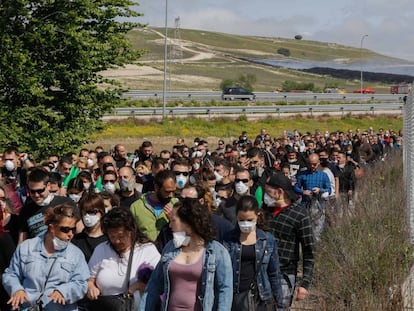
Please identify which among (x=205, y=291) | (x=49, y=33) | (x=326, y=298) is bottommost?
(x=326, y=298)

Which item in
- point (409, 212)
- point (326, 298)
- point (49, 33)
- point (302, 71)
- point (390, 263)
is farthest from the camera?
point (302, 71)

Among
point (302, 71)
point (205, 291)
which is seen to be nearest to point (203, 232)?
point (205, 291)

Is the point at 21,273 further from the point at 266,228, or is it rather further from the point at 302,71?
the point at 302,71

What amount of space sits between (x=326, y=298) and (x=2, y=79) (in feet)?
49.7

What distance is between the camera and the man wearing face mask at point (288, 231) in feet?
23.7

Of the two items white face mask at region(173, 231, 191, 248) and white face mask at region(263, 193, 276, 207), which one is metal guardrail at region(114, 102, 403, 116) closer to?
white face mask at region(263, 193, 276, 207)

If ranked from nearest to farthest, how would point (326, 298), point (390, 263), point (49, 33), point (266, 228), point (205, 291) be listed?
point (205, 291) → point (266, 228) → point (326, 298) → point (390, 263) → point (49, 33)

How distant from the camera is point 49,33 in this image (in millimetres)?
20688

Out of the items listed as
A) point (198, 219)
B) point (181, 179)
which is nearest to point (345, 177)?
point (181, 179)

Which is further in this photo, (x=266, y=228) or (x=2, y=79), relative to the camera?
(x=2, y=79)

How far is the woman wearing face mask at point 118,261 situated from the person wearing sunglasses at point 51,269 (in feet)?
0.40

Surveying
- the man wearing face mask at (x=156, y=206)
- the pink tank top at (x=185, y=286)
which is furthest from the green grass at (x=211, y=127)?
the pink tank top at (x=185, y=286)

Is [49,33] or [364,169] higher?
[49,33]

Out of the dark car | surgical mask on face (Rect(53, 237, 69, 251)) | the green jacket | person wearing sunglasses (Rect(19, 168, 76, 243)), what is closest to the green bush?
the green jacket
